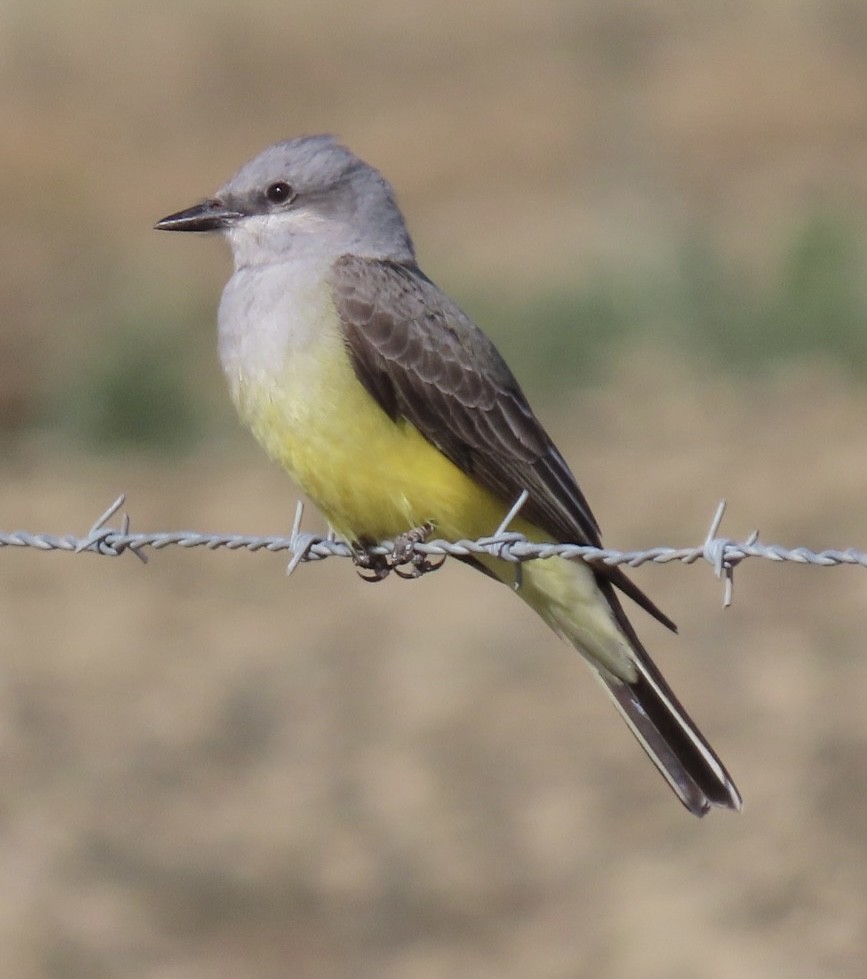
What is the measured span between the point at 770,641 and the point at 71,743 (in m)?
3.20

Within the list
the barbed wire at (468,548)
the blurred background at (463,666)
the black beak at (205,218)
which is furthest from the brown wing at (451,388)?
the blurred background at (463,666)

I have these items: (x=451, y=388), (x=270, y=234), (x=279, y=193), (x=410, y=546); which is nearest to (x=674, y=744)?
(x=410, y=546)

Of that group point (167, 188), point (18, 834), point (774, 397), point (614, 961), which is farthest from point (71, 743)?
point (167, 188)

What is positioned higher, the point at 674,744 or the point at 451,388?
the point at 451,388

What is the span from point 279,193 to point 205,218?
0.25 metres

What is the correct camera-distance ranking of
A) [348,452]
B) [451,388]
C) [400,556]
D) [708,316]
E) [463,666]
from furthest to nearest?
[708,316] → [463,666] → [451,388] → [400,556] → [348,452]

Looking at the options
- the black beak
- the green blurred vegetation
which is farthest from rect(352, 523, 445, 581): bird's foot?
the green blurred vegetation

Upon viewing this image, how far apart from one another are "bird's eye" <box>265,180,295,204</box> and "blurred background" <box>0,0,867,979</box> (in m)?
3.20

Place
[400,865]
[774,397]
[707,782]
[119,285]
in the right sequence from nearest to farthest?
[707,782] < [400,865] < [774,397] < [119,285]

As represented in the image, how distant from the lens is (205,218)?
562 centimetres

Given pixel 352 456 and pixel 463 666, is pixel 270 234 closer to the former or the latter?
pixel 352 456

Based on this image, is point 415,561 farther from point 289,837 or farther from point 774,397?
point 774,397

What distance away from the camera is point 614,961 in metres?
7.45

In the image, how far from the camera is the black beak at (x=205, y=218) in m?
5.54
